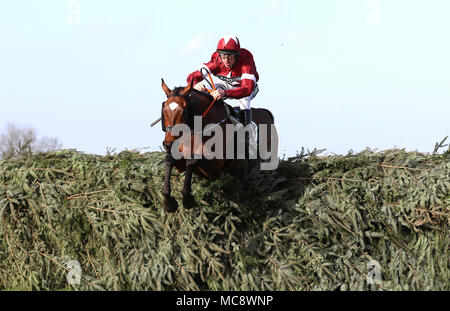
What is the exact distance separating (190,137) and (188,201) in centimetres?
86

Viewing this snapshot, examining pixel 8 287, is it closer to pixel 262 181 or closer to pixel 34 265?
pixel 34 265

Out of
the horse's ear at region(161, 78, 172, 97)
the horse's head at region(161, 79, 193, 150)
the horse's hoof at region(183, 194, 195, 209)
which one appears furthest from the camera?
the horse's hoof at region(183, 194, 195, 209)

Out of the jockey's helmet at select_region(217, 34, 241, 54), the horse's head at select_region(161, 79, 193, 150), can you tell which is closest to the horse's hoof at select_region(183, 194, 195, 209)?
the horse's head at select_region(161, 79, 193, 150)

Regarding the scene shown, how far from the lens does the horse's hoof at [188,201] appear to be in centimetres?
658

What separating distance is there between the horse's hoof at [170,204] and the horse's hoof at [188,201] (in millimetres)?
122

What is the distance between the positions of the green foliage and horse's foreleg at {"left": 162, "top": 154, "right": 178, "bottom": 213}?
1.64ft

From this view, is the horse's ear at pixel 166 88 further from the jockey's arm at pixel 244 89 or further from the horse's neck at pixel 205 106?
the jockey's arm at pixel 244 89

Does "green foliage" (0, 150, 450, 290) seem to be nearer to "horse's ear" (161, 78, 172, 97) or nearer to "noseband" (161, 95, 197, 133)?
"noseband" (161, 95, 197, 133)

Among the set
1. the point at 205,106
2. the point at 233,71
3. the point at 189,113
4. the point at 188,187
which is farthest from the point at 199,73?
the point at 188,187

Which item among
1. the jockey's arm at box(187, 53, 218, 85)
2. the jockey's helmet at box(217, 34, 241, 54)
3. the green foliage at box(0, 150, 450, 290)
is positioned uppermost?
the jockey's helmet at box(217, 34, 241, 54)

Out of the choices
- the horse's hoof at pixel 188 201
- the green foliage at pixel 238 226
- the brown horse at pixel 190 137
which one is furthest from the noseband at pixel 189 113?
the green foliage at pixel 238 226

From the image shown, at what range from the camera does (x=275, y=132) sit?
8.74 m

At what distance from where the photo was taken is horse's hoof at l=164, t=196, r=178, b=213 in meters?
6.56

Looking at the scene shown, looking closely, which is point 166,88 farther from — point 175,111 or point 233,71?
point 233,71
